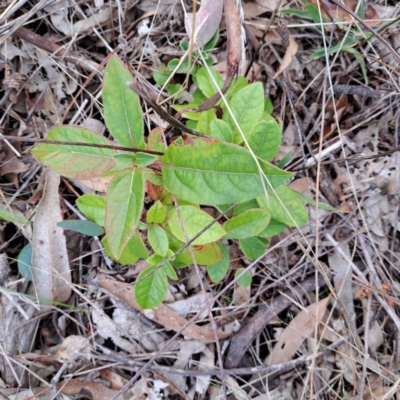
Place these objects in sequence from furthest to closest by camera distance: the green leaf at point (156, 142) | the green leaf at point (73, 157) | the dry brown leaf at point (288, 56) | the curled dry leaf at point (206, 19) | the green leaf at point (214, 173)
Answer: the dry brown leaf at point (288, 56)
the curled dry leaf at point (206, 19)
the green leaf at point (156, 142)
the green leaf at point (73, 157)
the green leaf at point (214, 173)

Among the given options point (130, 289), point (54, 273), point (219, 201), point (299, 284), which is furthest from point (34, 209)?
point (299, 284)

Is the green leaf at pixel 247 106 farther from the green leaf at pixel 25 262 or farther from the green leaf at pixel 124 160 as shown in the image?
the green leaf at pixel 25 262

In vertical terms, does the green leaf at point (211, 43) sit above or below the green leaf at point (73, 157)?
above

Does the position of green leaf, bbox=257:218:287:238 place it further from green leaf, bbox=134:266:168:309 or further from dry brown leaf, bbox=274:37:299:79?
dry brown leaf, bbox=274:37:299:79

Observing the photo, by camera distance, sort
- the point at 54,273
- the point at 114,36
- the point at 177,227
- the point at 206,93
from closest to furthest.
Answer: the point at 177,227 → the point at 206,93 → the point at 54,273 → the point at 114,36

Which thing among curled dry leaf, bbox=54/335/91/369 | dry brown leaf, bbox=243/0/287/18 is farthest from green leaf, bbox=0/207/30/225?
dry brown leaf, bbox=243/0/287/18

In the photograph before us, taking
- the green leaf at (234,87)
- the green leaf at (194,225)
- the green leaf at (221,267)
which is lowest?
the green leaf at (221,267)

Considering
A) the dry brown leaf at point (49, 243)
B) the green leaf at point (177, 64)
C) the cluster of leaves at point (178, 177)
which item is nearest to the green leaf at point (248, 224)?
the cluster of leaves at point (178, 177)

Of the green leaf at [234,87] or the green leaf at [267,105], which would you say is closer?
the green leaf at [234,87]

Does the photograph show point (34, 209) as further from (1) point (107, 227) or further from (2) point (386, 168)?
(2) point (386, 168)
